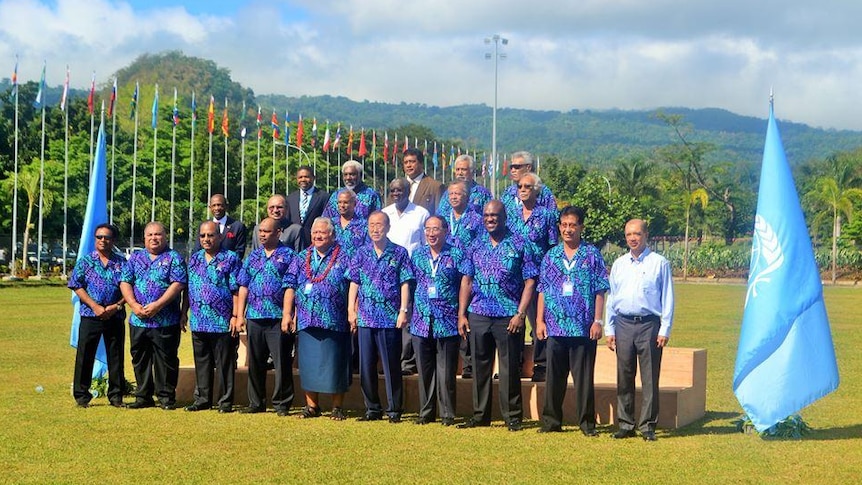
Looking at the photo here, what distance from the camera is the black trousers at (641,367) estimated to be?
884 centimetres

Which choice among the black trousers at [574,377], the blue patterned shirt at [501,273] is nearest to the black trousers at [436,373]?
the blue patterned shirt at [501,273]

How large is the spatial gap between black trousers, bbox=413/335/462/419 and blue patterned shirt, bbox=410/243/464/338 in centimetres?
9

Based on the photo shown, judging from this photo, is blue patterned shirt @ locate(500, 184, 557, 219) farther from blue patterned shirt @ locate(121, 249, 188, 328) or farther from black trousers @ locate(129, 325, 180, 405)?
black trousers @ locate(129, 325, 180, 405)

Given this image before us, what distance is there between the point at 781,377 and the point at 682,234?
239 ft

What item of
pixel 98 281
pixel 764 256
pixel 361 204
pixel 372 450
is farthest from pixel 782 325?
pixel 98 281

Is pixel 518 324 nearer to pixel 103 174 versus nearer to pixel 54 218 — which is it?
pixel 103 174

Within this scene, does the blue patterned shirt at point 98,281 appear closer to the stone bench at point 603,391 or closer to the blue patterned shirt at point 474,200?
the stone bench at point 603,391

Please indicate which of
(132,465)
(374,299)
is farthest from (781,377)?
(132,465)

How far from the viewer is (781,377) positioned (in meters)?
8.92

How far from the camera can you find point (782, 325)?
29.4ft

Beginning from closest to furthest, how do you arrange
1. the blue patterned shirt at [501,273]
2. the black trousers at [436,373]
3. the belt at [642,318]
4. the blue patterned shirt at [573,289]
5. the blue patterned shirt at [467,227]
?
1. the belt at [642,318]
2. the blue patterned shirt at [573,289]
3. the blue patterned shirt at [501,273]
4. the black trousers at [436,373]
5. the blue patterned shirt at [467,227]

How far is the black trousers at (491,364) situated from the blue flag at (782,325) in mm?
1716

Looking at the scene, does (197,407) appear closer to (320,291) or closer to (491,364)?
(320,291)

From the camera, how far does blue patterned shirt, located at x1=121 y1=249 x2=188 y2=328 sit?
33.6 feet
